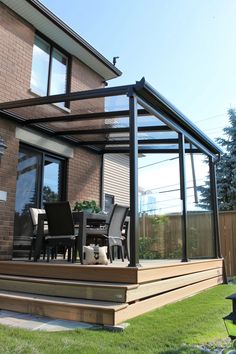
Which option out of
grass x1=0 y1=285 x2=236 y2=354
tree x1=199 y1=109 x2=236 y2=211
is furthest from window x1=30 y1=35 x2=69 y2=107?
tree x1=199 y1=109 x2=236 y2=211

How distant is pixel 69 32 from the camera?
8.16 m

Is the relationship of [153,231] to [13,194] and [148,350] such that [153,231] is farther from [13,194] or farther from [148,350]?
[148,350]

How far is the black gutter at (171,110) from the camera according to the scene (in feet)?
17.2

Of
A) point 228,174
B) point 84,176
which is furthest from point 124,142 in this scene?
point 228,174

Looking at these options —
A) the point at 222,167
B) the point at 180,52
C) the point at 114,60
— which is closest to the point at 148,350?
the point at 114,60

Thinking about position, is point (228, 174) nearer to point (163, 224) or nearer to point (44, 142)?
point (163, 224)

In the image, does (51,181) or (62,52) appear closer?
(51,181)

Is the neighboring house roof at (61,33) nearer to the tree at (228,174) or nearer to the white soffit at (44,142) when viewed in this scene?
the white soffit at (44,142)

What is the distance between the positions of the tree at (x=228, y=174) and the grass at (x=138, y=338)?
13.6m

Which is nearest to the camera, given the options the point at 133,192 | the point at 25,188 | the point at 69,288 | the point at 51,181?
the point at 69,288

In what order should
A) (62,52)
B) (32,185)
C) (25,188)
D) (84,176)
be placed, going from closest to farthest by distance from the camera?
Result: (25,188) < (32,185) < (62,52) < (84,176)

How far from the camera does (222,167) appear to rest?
1817 cm

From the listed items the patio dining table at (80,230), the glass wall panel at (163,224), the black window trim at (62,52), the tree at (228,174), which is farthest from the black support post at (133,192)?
the tree at (228,174)

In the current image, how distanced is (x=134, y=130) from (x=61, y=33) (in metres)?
4.21
